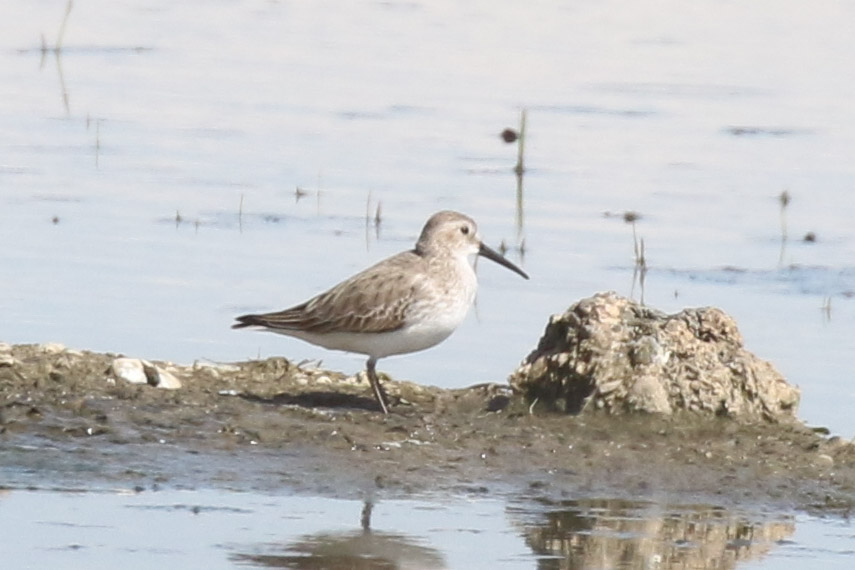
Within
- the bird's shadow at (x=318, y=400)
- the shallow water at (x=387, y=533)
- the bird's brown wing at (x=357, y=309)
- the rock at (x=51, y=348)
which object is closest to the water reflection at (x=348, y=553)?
the shallow water at (x=387, y=533)

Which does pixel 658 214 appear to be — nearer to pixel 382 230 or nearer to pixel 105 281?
pixel 382 230

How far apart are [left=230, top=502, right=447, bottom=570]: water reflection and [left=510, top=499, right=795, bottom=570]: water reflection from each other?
406mm

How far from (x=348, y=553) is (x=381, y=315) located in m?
2.32

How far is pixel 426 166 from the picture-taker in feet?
48.4

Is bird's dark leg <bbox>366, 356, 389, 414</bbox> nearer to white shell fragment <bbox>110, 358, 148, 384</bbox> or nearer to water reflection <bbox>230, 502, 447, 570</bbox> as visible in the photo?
white shell fragment <bbox>110, 358, 148, 384</bbox>

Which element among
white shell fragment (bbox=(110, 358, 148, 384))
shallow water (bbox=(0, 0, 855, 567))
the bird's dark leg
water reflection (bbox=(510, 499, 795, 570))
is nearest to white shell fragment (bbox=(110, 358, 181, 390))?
white shell fragment (bbox=(110, 358, 148, 384))

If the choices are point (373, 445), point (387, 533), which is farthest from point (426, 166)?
point (387, 533)

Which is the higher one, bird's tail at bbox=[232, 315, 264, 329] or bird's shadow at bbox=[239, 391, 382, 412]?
bird's tail at bbox=[232, 315, 264, 329]

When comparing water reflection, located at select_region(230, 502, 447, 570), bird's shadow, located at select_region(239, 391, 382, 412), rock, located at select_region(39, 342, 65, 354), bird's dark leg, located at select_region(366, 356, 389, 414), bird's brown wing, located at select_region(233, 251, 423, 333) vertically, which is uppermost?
bird's brown wing, located at select_region(233, 251, 423, 333)

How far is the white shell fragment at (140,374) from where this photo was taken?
9.46 metres

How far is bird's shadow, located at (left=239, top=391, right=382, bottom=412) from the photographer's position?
9414mm

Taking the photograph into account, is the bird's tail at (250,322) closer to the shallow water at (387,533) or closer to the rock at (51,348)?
the rock at (51,348)

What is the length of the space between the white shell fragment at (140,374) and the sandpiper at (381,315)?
378 millimetres

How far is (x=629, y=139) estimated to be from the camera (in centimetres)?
1588
